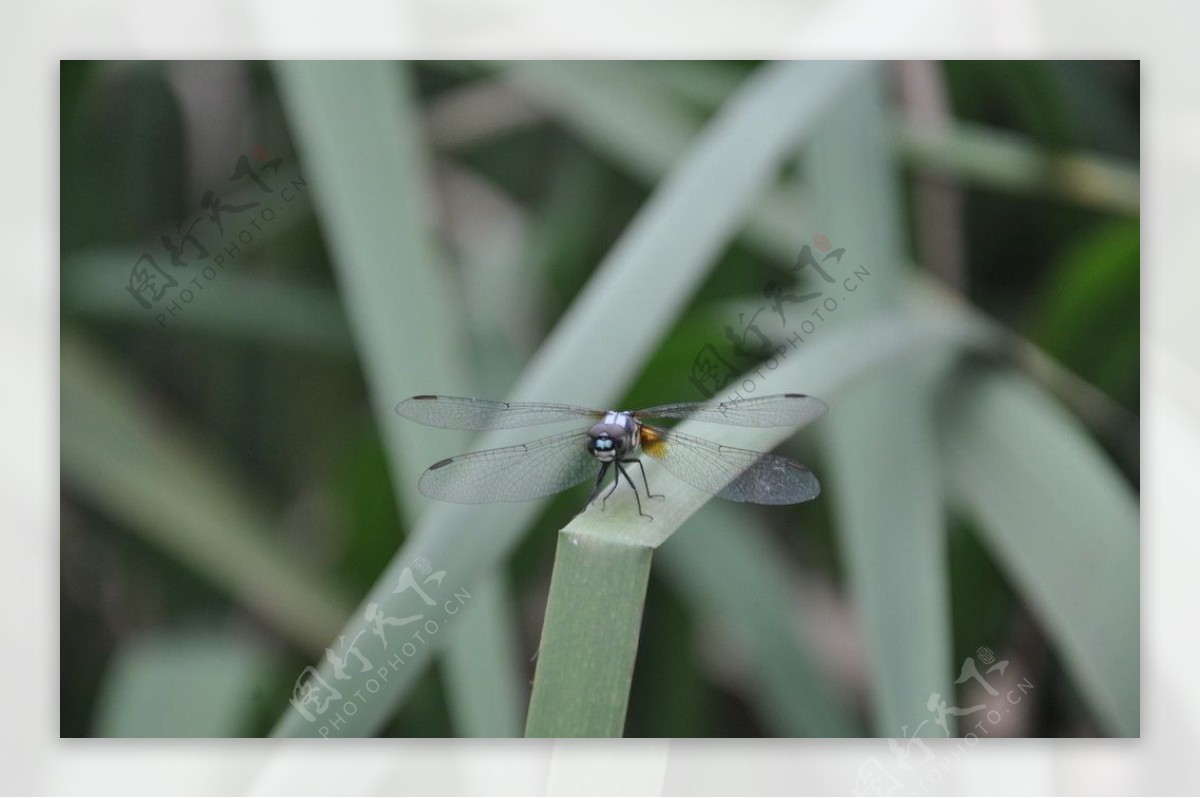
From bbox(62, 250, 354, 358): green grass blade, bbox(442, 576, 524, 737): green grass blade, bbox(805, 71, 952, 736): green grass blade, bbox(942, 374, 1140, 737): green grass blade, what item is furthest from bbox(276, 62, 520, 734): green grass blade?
bbox(942, 374, 1140, 737): green grass blade

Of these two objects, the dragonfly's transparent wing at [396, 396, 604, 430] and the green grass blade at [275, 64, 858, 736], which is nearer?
the green grass blade at [275, 64, 858, 736]

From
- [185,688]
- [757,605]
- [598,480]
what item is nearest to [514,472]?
[598,480]

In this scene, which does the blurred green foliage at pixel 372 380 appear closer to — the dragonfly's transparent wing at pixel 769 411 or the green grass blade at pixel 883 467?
the green grass blade at pixel 883 467

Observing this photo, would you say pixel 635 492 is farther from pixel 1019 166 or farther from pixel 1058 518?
pixel 1019 166

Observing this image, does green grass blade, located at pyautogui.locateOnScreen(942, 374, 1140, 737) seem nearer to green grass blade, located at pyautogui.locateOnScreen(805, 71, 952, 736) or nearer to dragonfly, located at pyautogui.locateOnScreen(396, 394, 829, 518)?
green grass blade, located at pyautogui.locateOnScreen(805, 71, 952, 736)

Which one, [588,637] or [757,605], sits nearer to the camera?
[588,637]

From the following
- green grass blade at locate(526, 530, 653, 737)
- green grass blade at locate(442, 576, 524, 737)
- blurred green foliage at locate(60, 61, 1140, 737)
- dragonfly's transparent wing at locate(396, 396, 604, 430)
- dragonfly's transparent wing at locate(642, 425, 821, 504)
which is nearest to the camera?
green grass blade at locate(526, 530, 653, 737)
